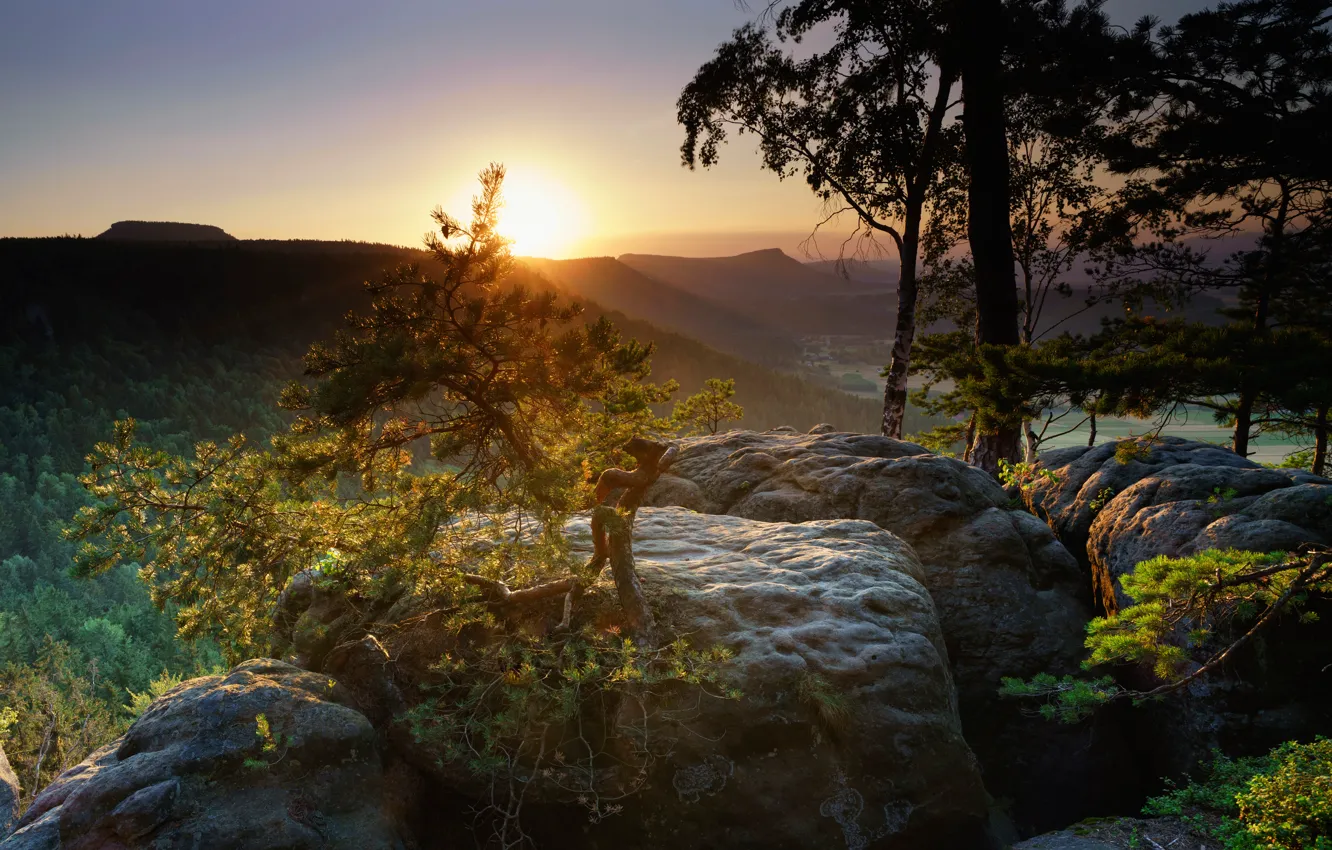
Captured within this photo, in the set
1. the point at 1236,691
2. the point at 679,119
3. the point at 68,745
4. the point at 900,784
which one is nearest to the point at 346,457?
the point at 900,784

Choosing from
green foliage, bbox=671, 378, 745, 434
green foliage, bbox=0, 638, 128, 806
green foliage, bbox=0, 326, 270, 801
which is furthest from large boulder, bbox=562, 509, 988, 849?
green foliage, bbox=0, 638, 128, 806

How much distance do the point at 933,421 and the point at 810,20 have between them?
463ft

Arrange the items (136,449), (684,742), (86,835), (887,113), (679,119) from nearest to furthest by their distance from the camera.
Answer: (86,835)
(136,449)
(684,742)
(887,113)
(679,119)

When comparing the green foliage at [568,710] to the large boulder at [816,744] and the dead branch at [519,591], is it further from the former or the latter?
the dead branch at [519,591]

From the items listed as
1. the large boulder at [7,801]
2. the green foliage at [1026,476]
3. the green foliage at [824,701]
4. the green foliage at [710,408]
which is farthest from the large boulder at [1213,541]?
the large boulder at [7,801]

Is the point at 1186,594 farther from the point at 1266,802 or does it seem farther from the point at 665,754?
the point at 665,754

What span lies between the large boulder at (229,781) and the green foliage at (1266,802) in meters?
6.70

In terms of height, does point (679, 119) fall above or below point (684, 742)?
above

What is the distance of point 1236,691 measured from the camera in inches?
285

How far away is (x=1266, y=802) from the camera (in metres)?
5.29

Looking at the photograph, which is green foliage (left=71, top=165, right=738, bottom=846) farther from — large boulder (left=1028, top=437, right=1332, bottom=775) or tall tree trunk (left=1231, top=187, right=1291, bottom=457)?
tall tree trunk (left=1231, top=187, right=1291, bottom=457)

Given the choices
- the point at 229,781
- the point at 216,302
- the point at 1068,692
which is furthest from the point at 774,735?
the point at 216,302

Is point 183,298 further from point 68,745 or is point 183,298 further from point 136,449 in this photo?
point 136,449

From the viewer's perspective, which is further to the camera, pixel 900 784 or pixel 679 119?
pixel 679 119
